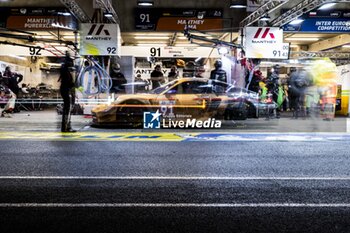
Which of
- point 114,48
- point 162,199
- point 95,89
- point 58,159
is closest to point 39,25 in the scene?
point 114,48

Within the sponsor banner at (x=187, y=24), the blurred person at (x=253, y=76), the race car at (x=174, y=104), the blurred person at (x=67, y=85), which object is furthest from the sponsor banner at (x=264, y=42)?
the blurred person at (x=67, y=85)

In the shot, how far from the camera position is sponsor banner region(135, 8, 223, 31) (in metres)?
18.8

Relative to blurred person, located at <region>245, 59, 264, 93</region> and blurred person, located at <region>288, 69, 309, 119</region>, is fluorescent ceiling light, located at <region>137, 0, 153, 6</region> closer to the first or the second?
blurred person, located at <region>245, 59, 264, 93</region>

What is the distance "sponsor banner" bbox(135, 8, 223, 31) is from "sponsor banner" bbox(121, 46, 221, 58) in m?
2.26

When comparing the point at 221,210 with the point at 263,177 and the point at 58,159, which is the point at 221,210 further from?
the point at 58,159

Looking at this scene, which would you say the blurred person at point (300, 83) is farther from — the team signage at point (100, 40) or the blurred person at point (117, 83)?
the team signage at point (100, 40)

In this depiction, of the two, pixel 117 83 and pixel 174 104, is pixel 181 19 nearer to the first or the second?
pixel 117 83

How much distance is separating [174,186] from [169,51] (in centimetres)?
1660

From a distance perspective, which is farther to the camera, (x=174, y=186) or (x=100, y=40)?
(x=100, y=40)

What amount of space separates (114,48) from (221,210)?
14.0 meters

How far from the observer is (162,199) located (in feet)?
15.3

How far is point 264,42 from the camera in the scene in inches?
708

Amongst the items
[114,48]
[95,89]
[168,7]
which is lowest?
[95,89]

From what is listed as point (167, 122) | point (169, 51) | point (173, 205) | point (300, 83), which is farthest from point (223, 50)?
point (173, 205)
